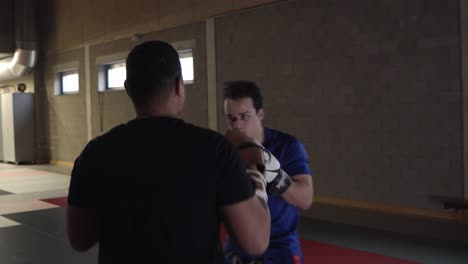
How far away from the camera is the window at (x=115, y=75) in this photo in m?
→ 11.7

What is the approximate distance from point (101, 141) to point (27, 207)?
280 inches

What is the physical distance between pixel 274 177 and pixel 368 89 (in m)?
4.72

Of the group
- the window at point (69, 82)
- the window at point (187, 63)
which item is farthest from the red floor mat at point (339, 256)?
the window at point (69, 82)

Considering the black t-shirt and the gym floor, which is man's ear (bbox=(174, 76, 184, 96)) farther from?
the gym floor

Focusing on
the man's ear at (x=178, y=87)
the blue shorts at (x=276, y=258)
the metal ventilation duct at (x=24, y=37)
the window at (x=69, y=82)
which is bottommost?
the blue shorts at (x=276, y=258)

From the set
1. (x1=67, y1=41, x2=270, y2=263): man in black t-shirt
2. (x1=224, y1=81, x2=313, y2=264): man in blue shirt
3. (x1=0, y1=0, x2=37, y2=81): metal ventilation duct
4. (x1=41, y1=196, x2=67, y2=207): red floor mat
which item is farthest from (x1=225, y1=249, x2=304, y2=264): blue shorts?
(x1=0, y1=0, x2=37, y2=81): metal ventilation duct

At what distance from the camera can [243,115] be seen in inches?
96.0

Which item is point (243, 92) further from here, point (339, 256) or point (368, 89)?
point (368, 89)

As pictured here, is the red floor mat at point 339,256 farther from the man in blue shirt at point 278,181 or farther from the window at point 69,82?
the window at point 69,82

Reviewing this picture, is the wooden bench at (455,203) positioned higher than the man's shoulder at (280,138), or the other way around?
the man's shoulder at (280,138)

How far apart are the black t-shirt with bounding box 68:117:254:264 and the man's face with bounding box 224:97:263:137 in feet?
3.59

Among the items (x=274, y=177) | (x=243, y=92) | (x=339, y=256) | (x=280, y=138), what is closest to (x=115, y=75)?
(x=339, y=256)

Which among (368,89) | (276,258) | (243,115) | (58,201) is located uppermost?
(368,89)

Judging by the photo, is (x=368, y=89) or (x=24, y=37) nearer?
(x=368, y=89)
